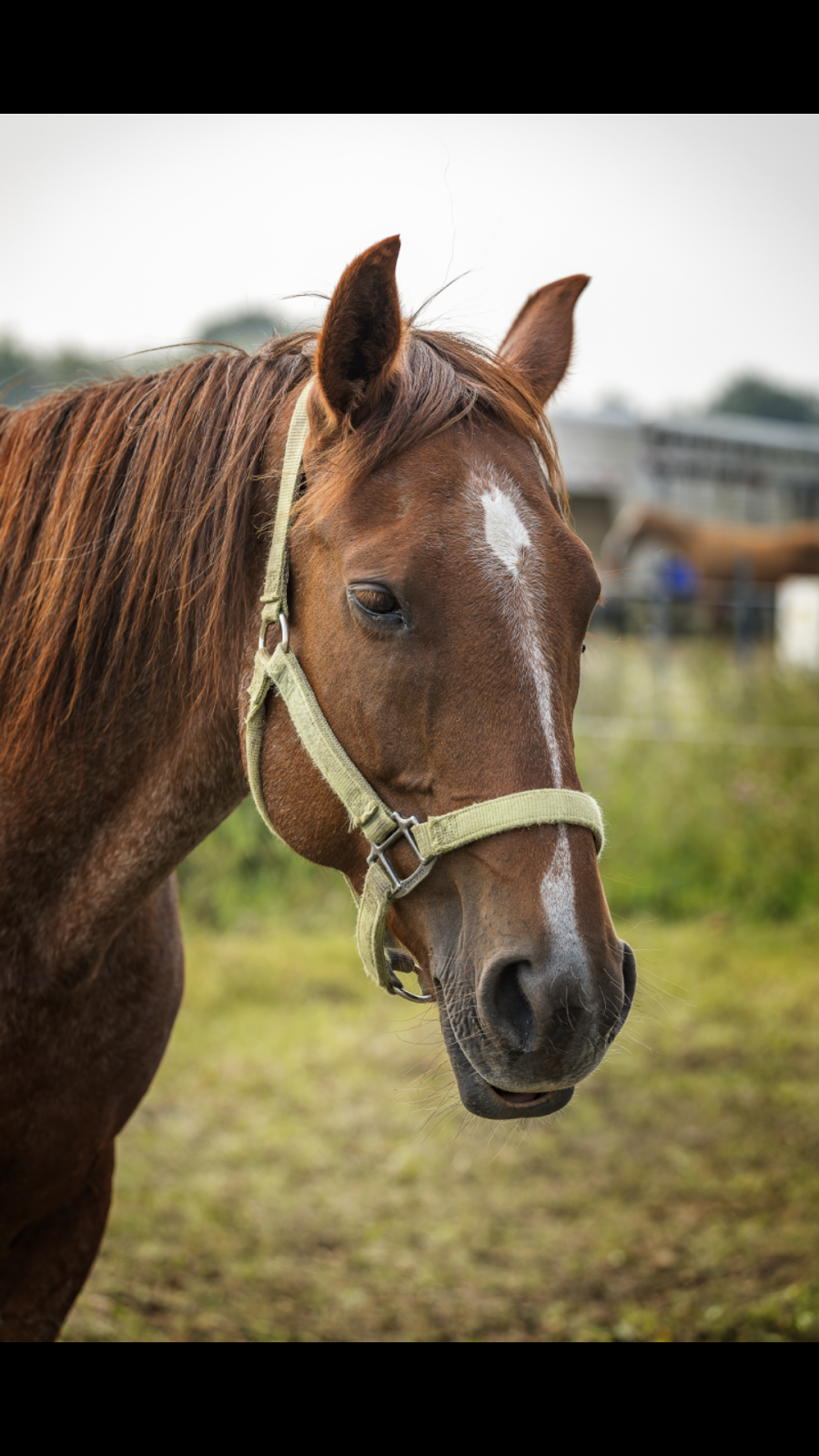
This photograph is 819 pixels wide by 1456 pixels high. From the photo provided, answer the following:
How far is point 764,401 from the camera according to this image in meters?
37.9

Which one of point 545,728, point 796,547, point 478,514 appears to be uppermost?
point 478,514

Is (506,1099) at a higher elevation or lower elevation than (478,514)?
lower

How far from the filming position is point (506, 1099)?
156 centimetres

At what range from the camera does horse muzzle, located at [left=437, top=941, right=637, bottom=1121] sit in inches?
56.3

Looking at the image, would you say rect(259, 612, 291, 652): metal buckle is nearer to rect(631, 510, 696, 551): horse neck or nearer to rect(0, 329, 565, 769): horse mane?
rect(0, 329, 565, 769): horse mane

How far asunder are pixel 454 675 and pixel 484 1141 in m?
3.81

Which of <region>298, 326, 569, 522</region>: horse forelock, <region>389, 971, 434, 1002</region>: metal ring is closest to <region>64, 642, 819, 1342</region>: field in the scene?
<region>389, 971, 434, 1002</region>: metal ring

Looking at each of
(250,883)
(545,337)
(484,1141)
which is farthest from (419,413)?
(250,883)

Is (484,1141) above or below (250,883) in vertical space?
above

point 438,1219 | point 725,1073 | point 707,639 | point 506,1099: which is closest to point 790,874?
point 725,1073

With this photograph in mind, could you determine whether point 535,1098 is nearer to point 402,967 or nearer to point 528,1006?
point 528,1006

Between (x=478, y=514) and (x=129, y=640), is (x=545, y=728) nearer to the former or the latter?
(x=478, y=514)

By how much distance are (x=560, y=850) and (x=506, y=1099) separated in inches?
16.6

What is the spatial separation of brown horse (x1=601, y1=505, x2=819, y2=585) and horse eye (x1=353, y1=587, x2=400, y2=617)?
13655mm
